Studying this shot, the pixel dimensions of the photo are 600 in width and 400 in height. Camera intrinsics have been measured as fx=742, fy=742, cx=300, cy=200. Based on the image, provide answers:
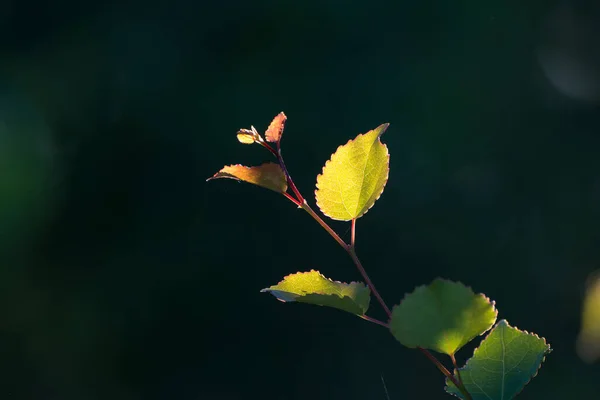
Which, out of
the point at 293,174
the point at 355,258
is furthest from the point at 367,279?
the point at 293,174

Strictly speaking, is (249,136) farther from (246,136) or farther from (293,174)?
(293,174)

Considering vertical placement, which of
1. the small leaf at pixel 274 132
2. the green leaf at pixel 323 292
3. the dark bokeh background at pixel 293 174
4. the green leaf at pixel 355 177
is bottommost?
the dark bokeh background at pixel 293 174

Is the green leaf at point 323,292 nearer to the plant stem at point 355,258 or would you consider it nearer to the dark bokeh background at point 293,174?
the plant stem at point 355,258

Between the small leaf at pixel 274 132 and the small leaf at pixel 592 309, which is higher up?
the small leaf at pixel 274 132

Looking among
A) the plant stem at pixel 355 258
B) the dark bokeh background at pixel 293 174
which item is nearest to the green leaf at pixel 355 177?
the plant stem at pixel 355 258

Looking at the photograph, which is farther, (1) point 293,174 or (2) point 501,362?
(1) point 293,174

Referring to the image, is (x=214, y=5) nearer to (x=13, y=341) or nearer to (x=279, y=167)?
(x=13, y=341)

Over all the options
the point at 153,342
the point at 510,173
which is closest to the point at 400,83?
the point at 510,173
